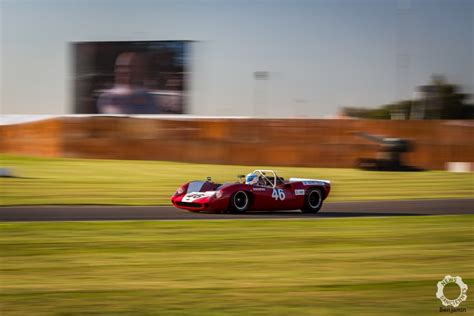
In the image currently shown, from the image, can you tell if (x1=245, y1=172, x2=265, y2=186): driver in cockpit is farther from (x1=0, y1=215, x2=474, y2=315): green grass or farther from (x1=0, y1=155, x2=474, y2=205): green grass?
(x1=0, y1=155, x2=474, y2=205): green grass

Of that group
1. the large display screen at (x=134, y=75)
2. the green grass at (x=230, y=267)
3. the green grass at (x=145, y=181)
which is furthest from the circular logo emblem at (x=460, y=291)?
the large display screen at (x=134, y=75)

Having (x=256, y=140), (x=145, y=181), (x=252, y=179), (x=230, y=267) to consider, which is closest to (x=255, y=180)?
(x=252, y=179)

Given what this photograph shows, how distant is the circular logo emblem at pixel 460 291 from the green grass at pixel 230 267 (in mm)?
73

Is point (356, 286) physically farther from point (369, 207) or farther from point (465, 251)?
point (369, 207)

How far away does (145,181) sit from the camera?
25000 mm

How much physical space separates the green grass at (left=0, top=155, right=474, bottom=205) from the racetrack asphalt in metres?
1.93

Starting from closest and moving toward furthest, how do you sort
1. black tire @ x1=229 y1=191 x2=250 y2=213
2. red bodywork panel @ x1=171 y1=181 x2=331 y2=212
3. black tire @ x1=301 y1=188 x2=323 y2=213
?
red bodywork panel @ x1=171 y1=181 x2=331 y2=212, black tire @ x1=229 y1=191 x2=250 y2=213, black tire @ x1=301 y1=188 x2=323 y2=213

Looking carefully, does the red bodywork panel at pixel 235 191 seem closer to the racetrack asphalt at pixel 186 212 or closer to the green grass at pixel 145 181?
the racetrack asphalt at pixel 186 212

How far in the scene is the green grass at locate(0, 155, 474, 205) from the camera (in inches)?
740

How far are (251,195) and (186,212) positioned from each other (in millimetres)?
1300

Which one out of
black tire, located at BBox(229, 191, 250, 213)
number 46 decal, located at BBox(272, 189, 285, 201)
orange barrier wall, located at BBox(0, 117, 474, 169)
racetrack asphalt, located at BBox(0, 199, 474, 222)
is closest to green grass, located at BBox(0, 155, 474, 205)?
orange barrier wall, located at BBox(0, 117, 474, 169)

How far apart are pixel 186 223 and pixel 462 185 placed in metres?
15.2

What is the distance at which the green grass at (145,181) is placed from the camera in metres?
18.8

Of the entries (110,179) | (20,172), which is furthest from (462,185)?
(20,172)
